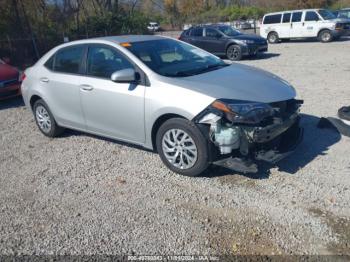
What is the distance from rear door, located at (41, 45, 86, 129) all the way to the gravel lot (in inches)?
20.8

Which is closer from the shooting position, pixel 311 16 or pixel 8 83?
pixel 8 83

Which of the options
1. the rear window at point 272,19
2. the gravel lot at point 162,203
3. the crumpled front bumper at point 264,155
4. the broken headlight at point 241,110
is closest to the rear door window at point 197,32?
the rear window at point 272,19

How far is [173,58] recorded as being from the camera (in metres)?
5.17

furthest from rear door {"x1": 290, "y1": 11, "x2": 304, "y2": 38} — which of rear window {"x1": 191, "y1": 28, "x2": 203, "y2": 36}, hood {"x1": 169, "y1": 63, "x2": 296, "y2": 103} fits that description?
hood {"x1": 169, "y1": 63, "x2": 296, "y2": 103}

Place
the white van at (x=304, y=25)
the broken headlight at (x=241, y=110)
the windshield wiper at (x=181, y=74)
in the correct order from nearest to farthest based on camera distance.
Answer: the broken headlight at (x=241, y=110)
the windshield wiper at (x=181, y=74)
the white van at (x=304, y=25)

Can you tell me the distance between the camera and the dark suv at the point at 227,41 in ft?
51.3

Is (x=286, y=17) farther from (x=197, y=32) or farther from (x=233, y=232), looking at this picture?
(x=233, y=232)

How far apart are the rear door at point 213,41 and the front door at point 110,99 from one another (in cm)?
1158

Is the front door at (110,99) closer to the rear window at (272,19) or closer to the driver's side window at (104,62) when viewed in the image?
the driver's side window at (104,62)

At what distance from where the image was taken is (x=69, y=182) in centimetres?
475

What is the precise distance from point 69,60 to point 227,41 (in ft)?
37.2

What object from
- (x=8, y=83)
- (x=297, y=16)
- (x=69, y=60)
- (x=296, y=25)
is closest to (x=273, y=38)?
(x=296, y=25)

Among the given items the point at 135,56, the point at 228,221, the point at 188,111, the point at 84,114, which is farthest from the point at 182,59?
the point at 228,221

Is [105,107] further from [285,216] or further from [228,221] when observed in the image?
[285,216]
